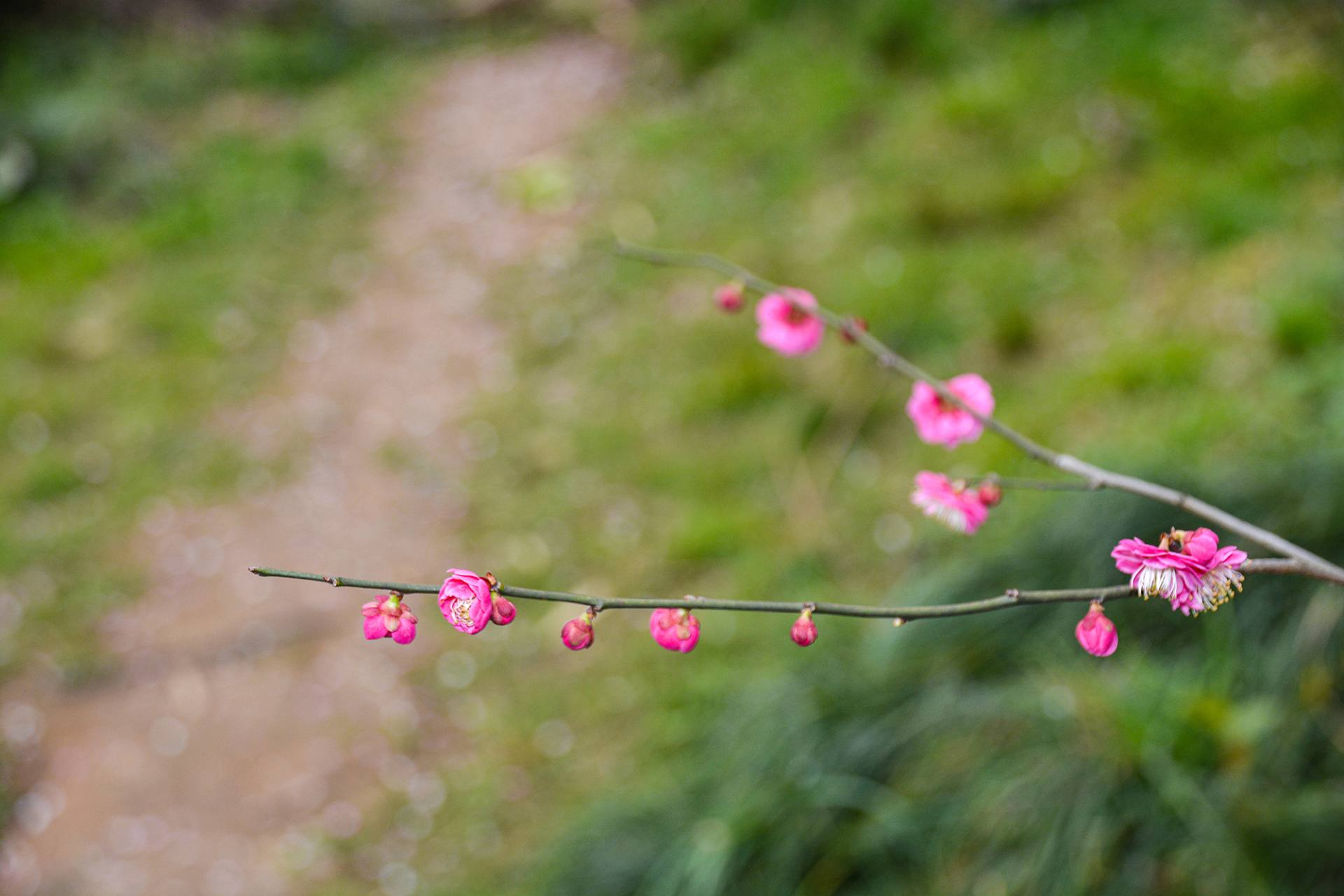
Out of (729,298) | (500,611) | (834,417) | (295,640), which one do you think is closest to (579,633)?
(500,611)

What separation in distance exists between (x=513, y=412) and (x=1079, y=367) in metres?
1.76

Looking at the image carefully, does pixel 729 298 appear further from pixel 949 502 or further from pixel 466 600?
pixel 466 600

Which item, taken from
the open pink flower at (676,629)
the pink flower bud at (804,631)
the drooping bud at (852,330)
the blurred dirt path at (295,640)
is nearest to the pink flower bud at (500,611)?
the open pink flower at (676,629)

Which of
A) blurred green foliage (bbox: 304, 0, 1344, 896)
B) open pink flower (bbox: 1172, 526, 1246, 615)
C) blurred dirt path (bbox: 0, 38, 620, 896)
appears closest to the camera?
open pink flower (bbox: 1172, 526, 1246, 615)

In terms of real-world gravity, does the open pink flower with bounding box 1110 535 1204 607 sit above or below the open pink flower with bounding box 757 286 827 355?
above

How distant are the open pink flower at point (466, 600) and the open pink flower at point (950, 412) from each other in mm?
559

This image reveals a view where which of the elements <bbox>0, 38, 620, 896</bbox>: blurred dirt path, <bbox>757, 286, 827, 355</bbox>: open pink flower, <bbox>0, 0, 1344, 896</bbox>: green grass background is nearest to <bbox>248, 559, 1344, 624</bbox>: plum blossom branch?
<bbox>757, 286, 827, 355</bbox>: open pink flower

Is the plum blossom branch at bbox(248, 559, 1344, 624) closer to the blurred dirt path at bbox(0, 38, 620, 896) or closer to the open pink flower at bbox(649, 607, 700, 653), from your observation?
the open pink flower at bbox(649, 607, 700, 653)

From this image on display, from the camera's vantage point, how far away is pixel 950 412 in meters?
1.22

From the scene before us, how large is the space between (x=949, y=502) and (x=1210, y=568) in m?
0.33

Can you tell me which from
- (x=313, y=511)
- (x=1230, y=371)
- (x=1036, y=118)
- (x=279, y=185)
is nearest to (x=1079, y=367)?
(x=1230, y=371)

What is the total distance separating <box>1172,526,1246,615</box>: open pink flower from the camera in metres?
A: 0.77

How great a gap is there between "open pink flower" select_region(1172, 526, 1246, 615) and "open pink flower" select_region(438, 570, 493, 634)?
48 centimetres

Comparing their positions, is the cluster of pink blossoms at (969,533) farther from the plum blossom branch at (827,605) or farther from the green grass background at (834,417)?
the green grass background at (834,417)
